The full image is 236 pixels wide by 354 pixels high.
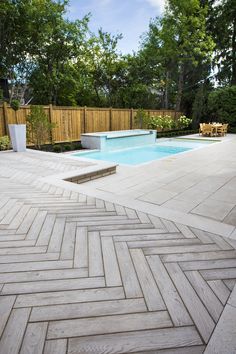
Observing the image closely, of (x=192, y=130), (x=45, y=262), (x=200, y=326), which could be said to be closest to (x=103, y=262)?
(x=45, y=262)

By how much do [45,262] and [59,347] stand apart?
773mm

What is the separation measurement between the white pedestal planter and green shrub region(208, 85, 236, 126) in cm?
1325

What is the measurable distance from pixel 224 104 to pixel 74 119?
35.6ft

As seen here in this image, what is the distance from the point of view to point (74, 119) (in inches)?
379

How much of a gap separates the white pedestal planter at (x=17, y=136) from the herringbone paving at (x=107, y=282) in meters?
4.55

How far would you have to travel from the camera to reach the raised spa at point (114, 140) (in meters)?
9.15

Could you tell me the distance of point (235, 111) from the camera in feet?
50.4

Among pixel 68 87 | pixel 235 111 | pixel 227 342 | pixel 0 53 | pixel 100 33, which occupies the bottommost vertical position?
pixel 227 342

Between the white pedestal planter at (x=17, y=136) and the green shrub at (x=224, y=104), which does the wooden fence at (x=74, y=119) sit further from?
the green shrub at (x=224, y=104)

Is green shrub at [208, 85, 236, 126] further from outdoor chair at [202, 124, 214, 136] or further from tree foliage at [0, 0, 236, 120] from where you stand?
outdoor chair at [202, 124, 214, 136]

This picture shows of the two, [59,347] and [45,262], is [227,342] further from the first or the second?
[45,262]

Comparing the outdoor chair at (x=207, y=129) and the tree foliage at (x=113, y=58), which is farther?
the outdoor chair at (x=207, y=129)

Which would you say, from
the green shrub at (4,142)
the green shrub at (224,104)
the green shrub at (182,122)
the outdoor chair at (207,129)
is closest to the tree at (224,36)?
the green shrub at (224,104)

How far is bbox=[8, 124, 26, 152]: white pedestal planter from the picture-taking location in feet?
22.5
